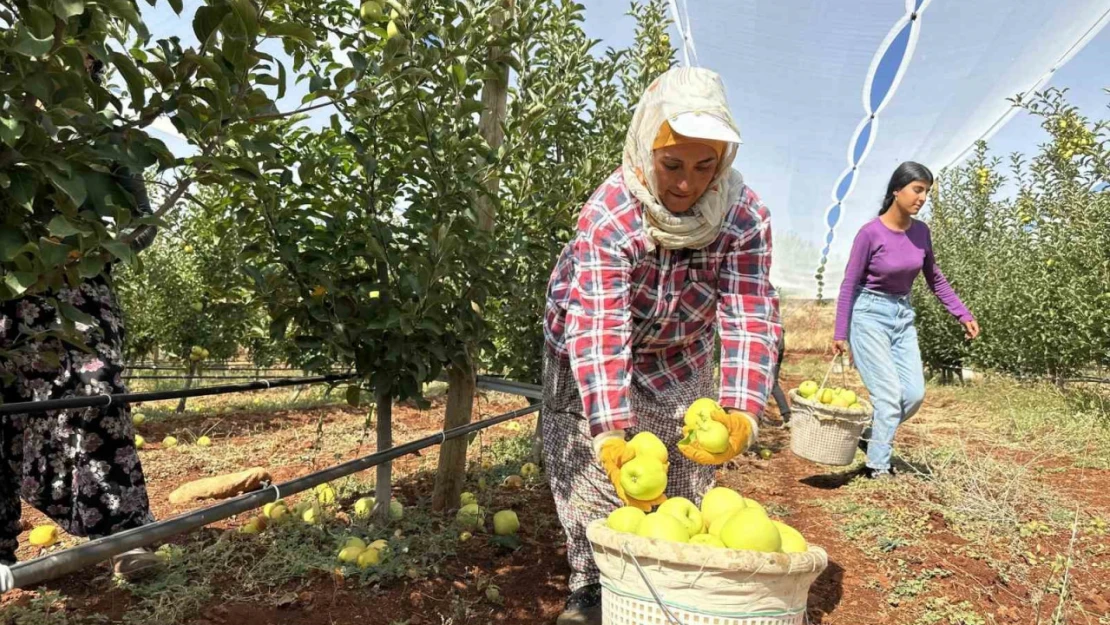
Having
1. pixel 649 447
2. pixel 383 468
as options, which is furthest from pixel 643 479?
pixel 383 468

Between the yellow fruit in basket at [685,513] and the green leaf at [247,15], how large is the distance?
1.23m

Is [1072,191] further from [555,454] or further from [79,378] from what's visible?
[79,378]

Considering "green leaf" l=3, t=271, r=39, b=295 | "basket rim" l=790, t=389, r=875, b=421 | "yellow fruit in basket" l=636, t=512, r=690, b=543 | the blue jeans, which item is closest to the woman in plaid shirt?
"yellow fruit in basket" l=636, t=512, r=690, b=543

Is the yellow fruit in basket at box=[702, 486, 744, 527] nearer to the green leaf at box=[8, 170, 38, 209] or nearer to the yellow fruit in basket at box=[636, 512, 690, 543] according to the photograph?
the yellow fruit in basket at box=[636, 512, 690, 543]

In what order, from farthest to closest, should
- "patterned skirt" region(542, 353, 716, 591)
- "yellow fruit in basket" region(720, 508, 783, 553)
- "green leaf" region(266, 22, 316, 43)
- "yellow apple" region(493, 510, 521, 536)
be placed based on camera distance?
1. "yellow apple" region(493, 510, 521, 536)
2. "patterned skirt" region(542, 353, 716, 591)
3. "yellow fruit in basket" region(720, 508, 783, 553)
4. "green leaf" region(266, 22, 316, 43)

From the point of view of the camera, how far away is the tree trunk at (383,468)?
3018 millimetres

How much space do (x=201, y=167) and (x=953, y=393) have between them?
9.06 m

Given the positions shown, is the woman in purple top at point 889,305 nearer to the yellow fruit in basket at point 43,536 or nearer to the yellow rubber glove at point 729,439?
the yellow rubber glove at point 729,439

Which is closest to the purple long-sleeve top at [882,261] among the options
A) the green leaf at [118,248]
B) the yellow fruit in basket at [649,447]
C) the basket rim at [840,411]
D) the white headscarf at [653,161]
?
the basket rim at [840,411]

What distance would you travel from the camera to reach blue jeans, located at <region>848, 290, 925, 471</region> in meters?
4.01

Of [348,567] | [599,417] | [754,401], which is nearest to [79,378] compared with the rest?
[348,567]

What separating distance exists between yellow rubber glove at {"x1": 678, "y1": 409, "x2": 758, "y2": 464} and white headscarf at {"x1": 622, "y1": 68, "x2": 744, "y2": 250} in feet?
1.51

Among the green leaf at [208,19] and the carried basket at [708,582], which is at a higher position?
the green leaf at [208,19]

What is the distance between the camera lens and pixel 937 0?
29.0ft
